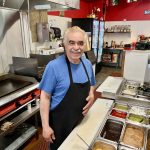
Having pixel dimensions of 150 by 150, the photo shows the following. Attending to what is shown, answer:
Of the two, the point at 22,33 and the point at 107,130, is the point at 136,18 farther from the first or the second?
the point at 107,130

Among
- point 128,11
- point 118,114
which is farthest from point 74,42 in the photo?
point 128,11

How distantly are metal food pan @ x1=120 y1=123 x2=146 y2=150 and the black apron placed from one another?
0.36 meters

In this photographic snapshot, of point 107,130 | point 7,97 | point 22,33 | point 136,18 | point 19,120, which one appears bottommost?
point 19,120

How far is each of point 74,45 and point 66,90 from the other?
1.06 ft

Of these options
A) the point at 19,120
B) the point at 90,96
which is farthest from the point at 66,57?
the point at 19,120

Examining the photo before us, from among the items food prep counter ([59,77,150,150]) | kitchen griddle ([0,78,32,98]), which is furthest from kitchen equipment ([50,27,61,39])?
food prep counter ([59,77,150,150])

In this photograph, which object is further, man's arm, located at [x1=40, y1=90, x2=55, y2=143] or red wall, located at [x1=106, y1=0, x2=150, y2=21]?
red wall, located at [x1=106, y1=0, x2=150, y2=21]

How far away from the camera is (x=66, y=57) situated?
119cm

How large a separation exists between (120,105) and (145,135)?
444mm

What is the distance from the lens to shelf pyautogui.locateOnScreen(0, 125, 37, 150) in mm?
2008

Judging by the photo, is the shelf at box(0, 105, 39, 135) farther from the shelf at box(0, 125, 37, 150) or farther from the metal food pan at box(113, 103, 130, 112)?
the metal food pan at box(113, 103, 130, 112)

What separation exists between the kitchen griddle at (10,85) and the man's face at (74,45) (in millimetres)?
1019

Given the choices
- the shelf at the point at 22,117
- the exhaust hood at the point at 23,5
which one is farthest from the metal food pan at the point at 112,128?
the exhaust hood at the point at 23,5

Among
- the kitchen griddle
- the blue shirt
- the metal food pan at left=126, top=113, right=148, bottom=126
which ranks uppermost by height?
the blue shirt
